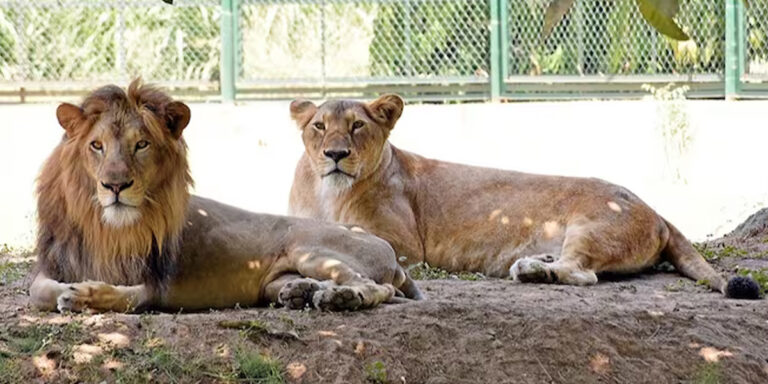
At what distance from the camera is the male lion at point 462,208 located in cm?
830

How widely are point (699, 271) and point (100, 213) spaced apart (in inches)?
154

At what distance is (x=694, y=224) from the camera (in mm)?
12555

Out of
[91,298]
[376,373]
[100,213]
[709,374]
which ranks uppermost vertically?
[100,213]

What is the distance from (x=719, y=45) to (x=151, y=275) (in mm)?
9256

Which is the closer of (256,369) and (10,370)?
(10,370)

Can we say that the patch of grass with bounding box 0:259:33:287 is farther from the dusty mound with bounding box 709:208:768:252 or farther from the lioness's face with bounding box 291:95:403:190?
the dusty mound with bounding box 709:208:768:252

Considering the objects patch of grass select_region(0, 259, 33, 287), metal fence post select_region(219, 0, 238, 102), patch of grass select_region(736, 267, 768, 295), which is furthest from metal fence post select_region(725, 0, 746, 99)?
patch of grass select_region(0, 259, 33, 287)

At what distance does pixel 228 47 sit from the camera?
14.3 metres

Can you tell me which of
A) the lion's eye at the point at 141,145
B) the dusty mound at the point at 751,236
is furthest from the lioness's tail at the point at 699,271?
the lion's eye at the point at 141,145

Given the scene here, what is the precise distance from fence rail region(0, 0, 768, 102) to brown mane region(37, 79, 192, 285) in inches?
333

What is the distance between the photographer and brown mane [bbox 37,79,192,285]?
564 cm

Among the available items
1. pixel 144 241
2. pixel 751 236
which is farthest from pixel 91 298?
pixel 751 236

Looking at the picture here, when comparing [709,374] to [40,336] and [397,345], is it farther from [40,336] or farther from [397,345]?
[40,336]

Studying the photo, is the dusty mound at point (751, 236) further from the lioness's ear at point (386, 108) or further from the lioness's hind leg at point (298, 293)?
the lioness's hind leg at point (298, 293)
